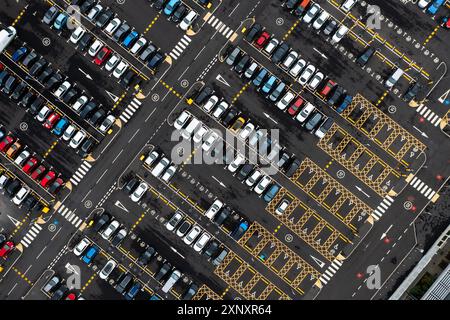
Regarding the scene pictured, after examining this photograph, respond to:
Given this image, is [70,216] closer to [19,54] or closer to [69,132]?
[69,132]

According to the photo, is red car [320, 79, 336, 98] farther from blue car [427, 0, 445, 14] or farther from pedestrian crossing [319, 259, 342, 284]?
pedestrian crossing [319, 259, 342, 284]

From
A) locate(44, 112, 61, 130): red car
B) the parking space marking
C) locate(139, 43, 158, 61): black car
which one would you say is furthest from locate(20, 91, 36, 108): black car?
the parking space marking

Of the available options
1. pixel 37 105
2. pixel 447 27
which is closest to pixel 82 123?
pixel 37 105

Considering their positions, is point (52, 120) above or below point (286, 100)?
below

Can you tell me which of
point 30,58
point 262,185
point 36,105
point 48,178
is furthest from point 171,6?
point 48,178

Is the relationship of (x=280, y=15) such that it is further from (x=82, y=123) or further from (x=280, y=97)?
(x=82, y=123)

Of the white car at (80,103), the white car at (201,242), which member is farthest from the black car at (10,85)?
the white car at (201,242)

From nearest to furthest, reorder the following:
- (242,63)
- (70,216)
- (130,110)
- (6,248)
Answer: (242,63) < (130,110) < (6,248) < (70,216)

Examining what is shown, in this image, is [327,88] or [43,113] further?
[43,113]
